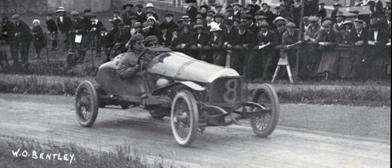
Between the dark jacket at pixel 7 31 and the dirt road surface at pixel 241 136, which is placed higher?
the dark jacket at pixel 7 31

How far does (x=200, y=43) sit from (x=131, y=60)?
20.9ft

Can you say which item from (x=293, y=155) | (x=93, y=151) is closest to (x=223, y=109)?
(x=293, y=155)

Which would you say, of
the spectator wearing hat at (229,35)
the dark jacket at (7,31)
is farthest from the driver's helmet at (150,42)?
the dark jacket at (7,31)

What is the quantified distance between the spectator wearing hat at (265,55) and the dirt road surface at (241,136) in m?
3.31

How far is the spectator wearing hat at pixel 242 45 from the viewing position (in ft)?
53.8

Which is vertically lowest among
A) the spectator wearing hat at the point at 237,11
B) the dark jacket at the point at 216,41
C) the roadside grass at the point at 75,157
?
the roadside grass at the point at 75,157

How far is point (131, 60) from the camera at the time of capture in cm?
1077

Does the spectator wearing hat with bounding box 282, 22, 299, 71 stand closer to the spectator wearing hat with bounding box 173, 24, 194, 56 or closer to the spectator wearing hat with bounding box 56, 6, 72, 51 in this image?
the spectator wearing hat with bounding box 173, 24, 194, 56

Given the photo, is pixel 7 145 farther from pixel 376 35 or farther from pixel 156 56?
pixel 376 35

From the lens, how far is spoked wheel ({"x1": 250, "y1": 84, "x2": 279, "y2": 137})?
9750 millimetres

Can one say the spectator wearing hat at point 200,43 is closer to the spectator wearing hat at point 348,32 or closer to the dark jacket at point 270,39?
the dark jacket at point 270,39

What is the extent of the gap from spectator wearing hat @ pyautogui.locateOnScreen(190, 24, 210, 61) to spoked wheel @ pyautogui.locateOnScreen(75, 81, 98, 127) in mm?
5918

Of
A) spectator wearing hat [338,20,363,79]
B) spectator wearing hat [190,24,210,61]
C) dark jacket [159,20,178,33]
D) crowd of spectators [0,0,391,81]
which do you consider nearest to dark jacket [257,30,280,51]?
crowd of spectators [0,0,391,81]

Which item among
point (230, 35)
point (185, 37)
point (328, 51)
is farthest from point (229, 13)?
point (328, 51)
